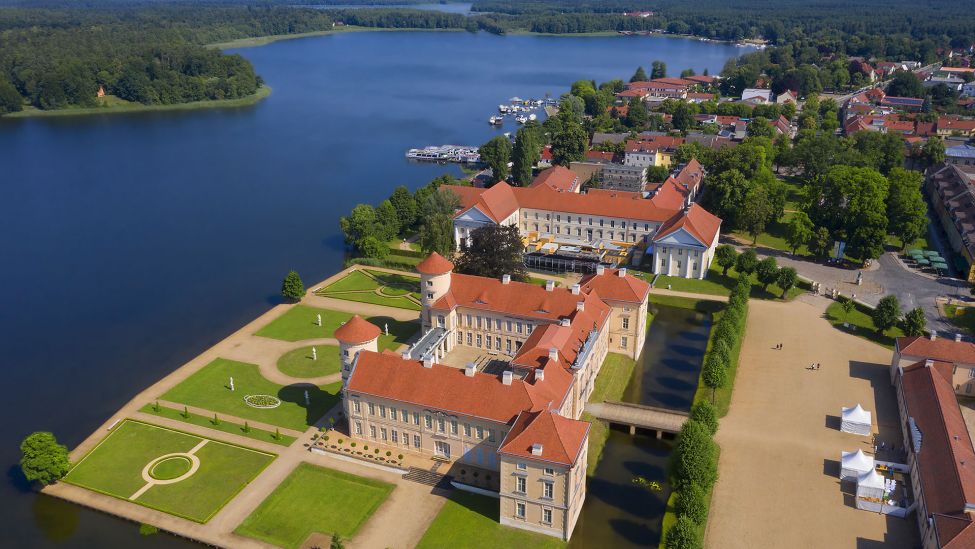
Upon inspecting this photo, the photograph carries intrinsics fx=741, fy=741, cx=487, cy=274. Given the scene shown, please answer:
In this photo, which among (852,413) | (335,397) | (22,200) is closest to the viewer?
(852,413)

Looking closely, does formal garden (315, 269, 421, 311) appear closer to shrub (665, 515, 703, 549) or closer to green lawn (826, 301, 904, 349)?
shrub (665, 515, 703, 549)

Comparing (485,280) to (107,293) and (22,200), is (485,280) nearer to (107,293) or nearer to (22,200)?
(107,293)

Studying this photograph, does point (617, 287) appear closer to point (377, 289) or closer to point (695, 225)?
point (695, 225)

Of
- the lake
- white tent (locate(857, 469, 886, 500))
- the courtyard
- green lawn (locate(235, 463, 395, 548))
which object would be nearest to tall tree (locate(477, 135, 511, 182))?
the lake

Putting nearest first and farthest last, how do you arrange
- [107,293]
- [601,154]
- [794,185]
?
[107,293] → [794,185] → [601,154]

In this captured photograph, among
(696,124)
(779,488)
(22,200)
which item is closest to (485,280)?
(779,488)

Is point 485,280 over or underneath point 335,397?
over

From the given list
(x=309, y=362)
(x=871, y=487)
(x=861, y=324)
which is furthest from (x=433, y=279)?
(x=861, y=324)
